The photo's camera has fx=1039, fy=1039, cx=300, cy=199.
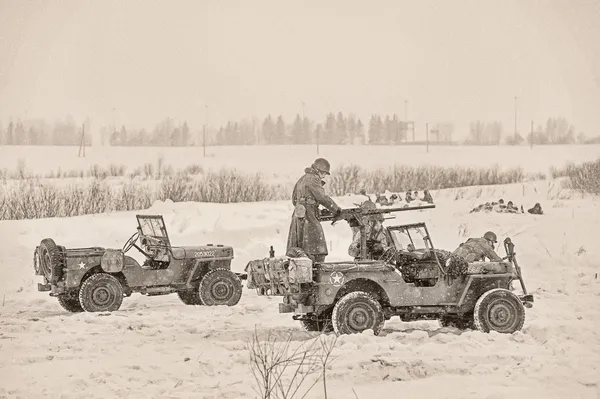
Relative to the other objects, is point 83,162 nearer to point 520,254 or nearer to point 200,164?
point 200,164

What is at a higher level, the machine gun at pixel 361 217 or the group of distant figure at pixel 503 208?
the group of distant figure at pixel 503 208

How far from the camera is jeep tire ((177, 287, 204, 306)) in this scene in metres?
12.7

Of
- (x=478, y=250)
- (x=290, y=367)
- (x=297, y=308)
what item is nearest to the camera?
(x=290, y=367)

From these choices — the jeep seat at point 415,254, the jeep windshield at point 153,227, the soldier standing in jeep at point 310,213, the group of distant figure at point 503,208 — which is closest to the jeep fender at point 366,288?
the jeep seat at point 415,254

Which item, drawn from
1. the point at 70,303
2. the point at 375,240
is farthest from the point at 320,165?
the point at 70,303

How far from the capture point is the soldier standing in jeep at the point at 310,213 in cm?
1011

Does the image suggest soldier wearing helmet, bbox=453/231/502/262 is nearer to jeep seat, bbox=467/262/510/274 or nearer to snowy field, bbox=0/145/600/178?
jeep seat, bbox=467/262/510/274

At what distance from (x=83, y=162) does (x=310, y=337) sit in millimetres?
11731

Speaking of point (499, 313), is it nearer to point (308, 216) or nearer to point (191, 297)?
point (308, 216)

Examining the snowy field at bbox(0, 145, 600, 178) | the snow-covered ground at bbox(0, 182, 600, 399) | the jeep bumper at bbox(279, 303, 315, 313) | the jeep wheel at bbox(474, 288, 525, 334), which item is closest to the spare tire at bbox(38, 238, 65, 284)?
the snow-covered ground at bbox(0, 182, 600, 399)

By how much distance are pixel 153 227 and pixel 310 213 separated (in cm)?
283

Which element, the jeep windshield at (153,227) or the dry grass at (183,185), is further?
the dry grass at (183,185)

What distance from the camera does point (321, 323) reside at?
10.0 metres

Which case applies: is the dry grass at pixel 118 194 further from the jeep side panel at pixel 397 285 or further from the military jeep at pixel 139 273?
the jeep side panel at pixel 397 285
